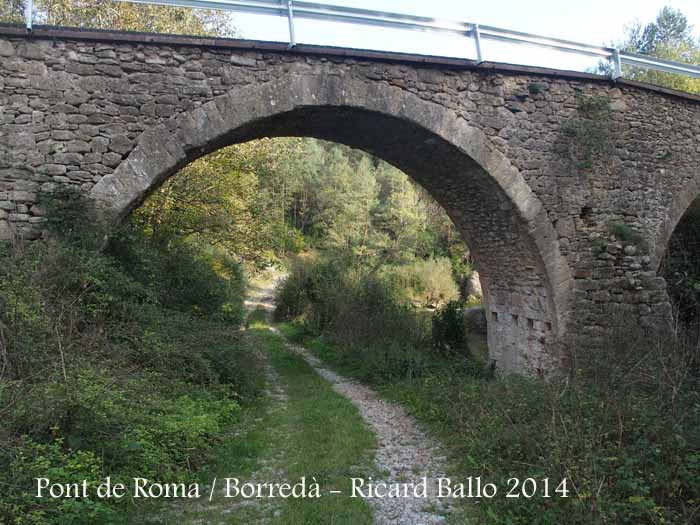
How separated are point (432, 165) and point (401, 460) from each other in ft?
16.0

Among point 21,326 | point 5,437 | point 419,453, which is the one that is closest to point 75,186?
point 21,326

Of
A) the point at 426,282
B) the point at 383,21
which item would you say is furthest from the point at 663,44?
the point at 383,21

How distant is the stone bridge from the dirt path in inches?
119

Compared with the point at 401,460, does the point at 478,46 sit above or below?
above

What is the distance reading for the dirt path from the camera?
3.76m

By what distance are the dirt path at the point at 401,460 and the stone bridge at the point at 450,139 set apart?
9.89 feet

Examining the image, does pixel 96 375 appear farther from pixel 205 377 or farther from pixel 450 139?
pixel 450 139

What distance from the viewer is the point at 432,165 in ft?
26.7

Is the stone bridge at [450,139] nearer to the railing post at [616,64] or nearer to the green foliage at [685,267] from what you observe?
the railing post at [616,64]

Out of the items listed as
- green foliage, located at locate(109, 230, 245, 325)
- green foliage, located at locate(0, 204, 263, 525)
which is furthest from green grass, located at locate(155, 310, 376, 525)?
green foliage, located at locate(109, 230, 245, 325)

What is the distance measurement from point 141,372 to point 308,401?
327 centimetres

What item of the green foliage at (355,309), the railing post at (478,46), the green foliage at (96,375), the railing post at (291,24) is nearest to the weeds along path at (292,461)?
the green foliage at (96,375)

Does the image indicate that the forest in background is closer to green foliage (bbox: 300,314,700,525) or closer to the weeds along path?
green foliage (bbox: 300,314,700,525)

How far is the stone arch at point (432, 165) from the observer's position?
6.16m
